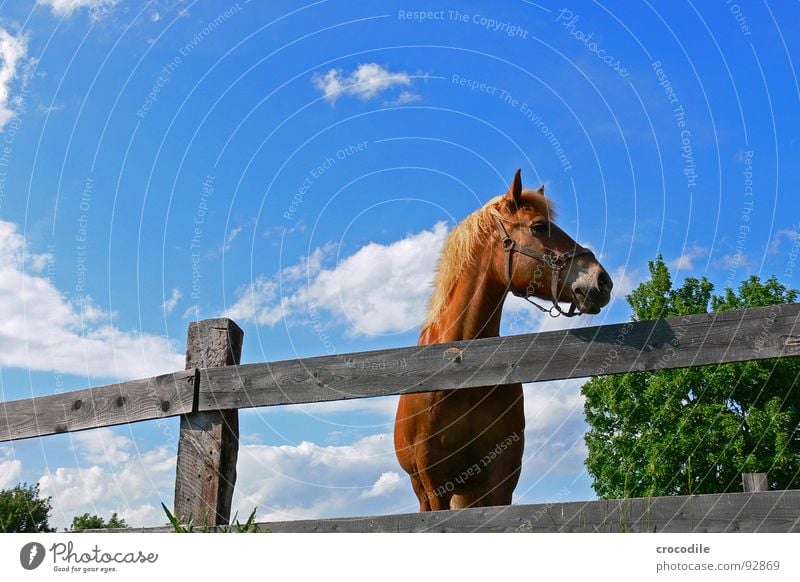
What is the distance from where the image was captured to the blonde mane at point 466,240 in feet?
18.3

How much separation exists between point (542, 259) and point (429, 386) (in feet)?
5.34

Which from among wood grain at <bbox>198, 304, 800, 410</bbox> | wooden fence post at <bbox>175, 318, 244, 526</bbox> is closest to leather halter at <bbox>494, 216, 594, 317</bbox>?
wood grain at <bbox>198, 304, 800, 410</bbox>

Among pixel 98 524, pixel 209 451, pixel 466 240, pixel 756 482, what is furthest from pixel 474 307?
pixel 98 524

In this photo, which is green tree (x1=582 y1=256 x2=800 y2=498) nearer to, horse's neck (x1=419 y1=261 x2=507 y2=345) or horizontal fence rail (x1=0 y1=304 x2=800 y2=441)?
horse's neck (x1=419 y1=261 x2=507 y2=345)

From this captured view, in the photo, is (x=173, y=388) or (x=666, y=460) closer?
(x=173, y=388)

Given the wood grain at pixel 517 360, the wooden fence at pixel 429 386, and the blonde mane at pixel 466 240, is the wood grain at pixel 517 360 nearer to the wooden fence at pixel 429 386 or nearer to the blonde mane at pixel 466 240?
the wooden fence at pixel 429 386

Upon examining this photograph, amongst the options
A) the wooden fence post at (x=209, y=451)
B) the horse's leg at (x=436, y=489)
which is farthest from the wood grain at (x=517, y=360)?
the horse's leg at (x=436, y=489)

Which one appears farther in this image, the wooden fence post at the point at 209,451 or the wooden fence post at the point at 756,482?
the wooden fence post at the point at 756,482

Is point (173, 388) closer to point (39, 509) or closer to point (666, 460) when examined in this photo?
point (666, 460)

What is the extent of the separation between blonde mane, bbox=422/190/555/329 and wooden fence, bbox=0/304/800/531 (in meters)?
1.63
